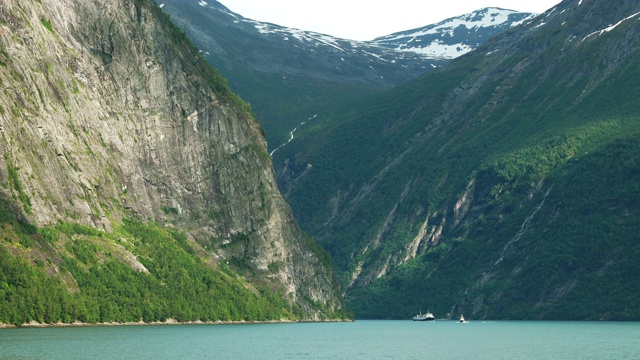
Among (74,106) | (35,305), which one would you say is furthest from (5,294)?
(74,106)

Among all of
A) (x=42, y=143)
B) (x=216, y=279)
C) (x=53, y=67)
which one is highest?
(x=53, y=67)

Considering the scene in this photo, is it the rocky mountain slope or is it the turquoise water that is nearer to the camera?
the turquoise water

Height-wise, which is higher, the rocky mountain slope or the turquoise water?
the rocky mountain slope

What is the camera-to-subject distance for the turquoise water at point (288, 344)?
115375mm

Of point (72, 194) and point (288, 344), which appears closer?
point (288, 344)

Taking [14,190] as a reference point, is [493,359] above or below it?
below

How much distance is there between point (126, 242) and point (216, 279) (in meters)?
22.9

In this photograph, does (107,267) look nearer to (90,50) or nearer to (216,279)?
(216,279)

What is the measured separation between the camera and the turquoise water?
115375mm

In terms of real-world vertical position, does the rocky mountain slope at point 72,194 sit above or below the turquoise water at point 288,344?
above

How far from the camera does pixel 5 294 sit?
5330 inches

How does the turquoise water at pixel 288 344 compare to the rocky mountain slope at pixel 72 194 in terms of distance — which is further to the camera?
the rocky mountain slope at pixel 72 194

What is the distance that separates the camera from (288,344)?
144125 millimetres

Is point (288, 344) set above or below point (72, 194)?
below
